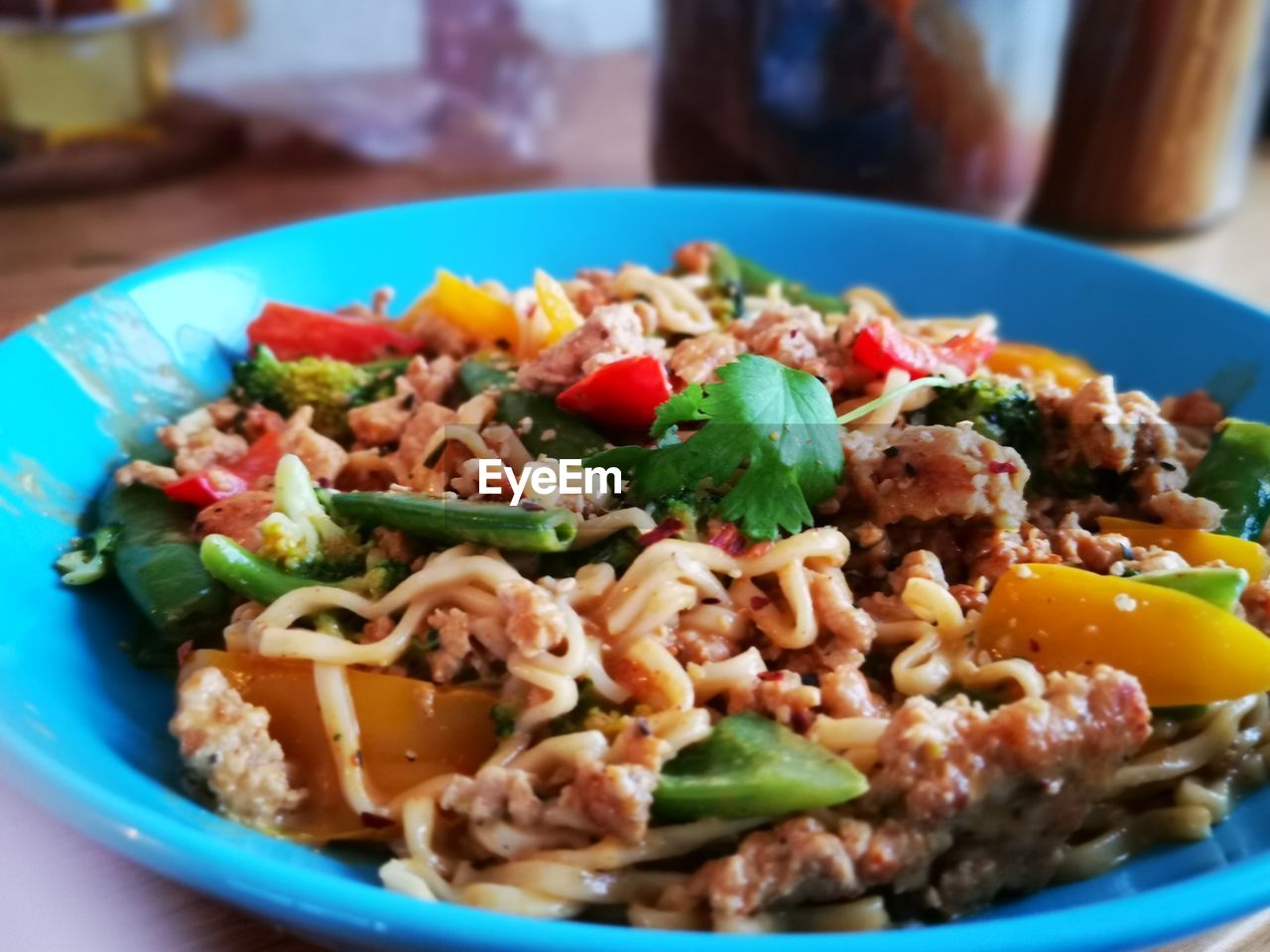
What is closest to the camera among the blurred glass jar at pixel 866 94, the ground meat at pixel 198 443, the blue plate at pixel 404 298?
the blue plate at pixel 404 298

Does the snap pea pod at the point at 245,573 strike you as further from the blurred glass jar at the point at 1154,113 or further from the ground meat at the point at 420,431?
the blurred glass jar at the point at 1154,113

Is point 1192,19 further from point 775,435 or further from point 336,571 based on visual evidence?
point 336,571

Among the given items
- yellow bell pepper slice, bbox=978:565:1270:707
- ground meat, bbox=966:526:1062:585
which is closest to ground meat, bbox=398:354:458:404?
ground meat, bbox=966:526:1062:585

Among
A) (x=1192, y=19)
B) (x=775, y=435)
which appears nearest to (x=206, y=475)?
(x=775, y=435)

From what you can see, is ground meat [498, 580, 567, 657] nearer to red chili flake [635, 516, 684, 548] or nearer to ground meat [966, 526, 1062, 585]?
red chili flake [635, 516, 684, 548]

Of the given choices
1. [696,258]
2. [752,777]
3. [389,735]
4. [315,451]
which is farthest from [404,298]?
[752,777]

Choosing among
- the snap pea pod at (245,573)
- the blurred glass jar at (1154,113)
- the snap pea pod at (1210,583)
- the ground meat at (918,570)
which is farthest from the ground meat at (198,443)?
the blurred glass jar at (1154,113)
